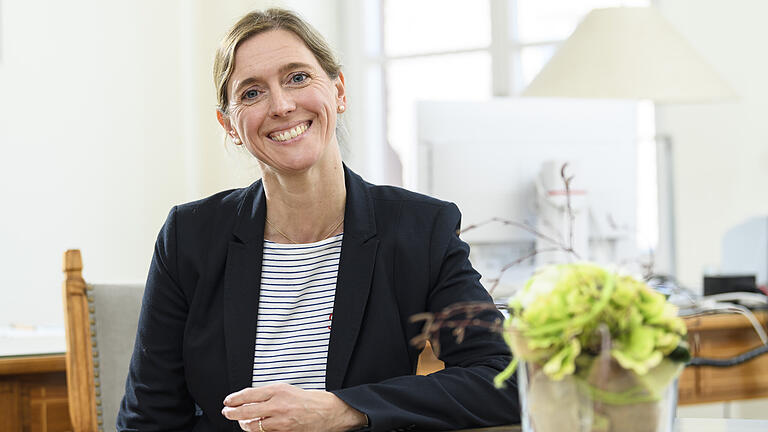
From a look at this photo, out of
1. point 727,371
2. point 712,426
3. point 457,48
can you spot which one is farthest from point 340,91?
point 457,48

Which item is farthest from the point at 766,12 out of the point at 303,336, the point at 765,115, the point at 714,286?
the point at 303,336

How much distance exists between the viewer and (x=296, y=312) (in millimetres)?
1352

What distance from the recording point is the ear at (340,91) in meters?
1.55

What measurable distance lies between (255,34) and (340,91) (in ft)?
0.68

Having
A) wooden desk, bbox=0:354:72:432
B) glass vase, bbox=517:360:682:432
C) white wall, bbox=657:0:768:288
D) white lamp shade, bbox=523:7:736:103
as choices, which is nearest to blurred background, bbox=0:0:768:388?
white wall, bbox=657:0:768:288

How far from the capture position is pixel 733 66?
137 inches

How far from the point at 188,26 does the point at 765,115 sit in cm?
257

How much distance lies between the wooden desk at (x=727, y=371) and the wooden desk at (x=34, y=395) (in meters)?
1.52

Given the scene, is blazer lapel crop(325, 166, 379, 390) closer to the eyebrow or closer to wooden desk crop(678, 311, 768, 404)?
the eyebrow

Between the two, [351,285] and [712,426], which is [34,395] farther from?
[712,426]

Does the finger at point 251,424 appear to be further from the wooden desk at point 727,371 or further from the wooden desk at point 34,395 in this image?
the wooden desk at point 727,371

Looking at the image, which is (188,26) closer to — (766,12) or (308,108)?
(766,12)

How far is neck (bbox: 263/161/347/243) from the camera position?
4.69 ft

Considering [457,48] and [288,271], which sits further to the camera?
[457,48]
